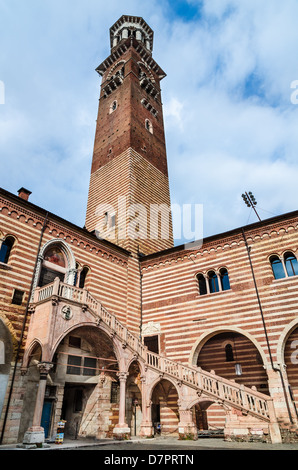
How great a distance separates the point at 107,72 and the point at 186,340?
32.3 meters

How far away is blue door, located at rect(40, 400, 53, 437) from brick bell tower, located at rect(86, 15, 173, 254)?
11.3 m

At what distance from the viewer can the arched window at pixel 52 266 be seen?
1616 cm

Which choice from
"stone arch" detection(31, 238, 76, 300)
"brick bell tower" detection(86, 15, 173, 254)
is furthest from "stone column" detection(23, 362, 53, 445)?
"brick bell tower" detection(86, 15, 173, 254)

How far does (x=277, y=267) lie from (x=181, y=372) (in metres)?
7.63

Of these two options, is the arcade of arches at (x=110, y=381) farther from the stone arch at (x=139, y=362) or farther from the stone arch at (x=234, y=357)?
the stone arch at (x=139, y=362)

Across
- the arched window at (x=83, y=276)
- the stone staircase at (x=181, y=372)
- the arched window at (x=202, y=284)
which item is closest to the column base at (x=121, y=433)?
the stone staircase at (x=181, y=372)

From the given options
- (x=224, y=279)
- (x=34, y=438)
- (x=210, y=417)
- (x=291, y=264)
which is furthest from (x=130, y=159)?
(x=34, y=438)

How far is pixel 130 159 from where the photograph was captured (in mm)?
26156

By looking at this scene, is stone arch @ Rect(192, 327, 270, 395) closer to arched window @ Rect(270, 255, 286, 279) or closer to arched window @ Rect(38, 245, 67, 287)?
arched window @ Rect(270, 255, 286, 279)

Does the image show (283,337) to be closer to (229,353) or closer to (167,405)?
(229,353)

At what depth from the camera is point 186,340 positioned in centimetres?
1792

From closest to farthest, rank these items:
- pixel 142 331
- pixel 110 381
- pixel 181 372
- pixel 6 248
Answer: pixel 181 372
pixel 6 248
pixel 110 381
pixel 142 331

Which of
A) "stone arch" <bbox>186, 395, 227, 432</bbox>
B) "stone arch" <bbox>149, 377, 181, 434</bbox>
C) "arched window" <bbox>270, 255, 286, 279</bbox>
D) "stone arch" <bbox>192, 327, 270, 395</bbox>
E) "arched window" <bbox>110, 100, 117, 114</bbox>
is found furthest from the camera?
"arched window" <bbox>110, 100, 117, 114</bbox>

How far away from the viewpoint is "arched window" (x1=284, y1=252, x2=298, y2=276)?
52.9 ft
